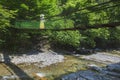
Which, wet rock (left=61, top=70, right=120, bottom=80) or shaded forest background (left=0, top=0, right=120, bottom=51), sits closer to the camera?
wet rock (left=61, top=70, right=120, bottom=80)

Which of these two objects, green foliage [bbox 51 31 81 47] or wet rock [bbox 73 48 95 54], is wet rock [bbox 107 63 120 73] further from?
wet rock [bbox 73 48 95 54]

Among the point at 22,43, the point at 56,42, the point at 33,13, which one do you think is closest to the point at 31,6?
the point at 33,13

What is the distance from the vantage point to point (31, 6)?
23.0m

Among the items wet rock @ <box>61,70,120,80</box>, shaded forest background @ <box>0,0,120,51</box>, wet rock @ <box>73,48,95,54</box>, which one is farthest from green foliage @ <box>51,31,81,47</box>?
wet rock @ <box>61,70,120,80</box>

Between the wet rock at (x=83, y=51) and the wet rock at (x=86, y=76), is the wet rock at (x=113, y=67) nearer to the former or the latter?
the wet rock at (x=86, y=76)

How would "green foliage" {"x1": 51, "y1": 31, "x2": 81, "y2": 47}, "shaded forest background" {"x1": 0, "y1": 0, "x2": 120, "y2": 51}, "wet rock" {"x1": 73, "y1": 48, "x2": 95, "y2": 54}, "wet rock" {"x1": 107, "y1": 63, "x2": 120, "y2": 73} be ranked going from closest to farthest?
"wet rock" {"x1": 107, "y1": 63, "x2": 120, "y2": 73}, "shaded forest background" {"x1": 0, "y1": 0, "x2": 120, "y2": 51}, "green foliage" {"x1": 51, "y1": 31, "x2": 81, "y2": 47}, "wet rock" {"x1": 73, "y1": 48, "x2": 95, "y2": 54}

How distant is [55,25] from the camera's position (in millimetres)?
25141

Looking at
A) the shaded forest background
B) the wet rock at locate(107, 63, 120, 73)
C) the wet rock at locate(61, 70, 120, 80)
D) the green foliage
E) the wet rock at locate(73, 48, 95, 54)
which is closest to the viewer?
the wet rock at locate(61, 70, 120, 80)

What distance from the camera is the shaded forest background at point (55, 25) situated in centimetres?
2170

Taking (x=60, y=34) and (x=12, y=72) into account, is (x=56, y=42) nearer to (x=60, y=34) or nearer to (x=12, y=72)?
(x=60, y=34)

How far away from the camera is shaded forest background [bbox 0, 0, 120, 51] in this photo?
2170 cm

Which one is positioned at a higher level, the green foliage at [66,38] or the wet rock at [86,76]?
the green foliage at [66,38]

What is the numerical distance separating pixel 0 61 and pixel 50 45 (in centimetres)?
783

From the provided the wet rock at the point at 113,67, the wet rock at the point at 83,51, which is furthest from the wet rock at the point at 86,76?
the wet rock at the point at 83,51
